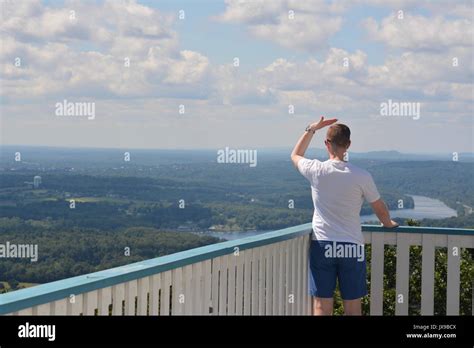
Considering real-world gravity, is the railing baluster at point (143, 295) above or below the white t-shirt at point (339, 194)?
below

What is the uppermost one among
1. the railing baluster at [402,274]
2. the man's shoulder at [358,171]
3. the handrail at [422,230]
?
the man's shoulder at [358,171]

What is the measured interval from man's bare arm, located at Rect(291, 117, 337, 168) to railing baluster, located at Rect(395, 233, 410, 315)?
121cm

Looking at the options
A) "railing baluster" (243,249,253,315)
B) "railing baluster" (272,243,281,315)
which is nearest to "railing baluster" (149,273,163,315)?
"railing baluster" (243,249,253,315)

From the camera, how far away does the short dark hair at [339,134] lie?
4.67m

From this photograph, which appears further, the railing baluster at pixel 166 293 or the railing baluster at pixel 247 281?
the railing baluster at pixel 247 281

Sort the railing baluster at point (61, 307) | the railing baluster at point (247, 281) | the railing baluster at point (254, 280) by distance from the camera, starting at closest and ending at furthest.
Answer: the railing baluster at point (61, 307), the railing baluster at point (247, 281), the railing baluster at point (254, 280)

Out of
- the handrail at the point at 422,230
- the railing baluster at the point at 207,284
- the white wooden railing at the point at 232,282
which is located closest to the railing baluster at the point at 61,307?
the white wooden railing at the point at 232,282

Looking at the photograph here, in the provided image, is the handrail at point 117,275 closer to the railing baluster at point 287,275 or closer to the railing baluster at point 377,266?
the railing baluster at point 287,275

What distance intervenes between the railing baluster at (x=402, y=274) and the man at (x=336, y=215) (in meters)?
0.54

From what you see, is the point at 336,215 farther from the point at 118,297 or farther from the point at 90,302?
the point at 90,302

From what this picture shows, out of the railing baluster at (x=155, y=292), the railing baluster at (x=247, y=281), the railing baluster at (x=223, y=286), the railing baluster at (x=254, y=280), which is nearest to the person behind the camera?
the railing baluster at (x=155, y=292)

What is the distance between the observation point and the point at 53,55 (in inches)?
2884

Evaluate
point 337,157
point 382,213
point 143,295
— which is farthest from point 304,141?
point 143,295
